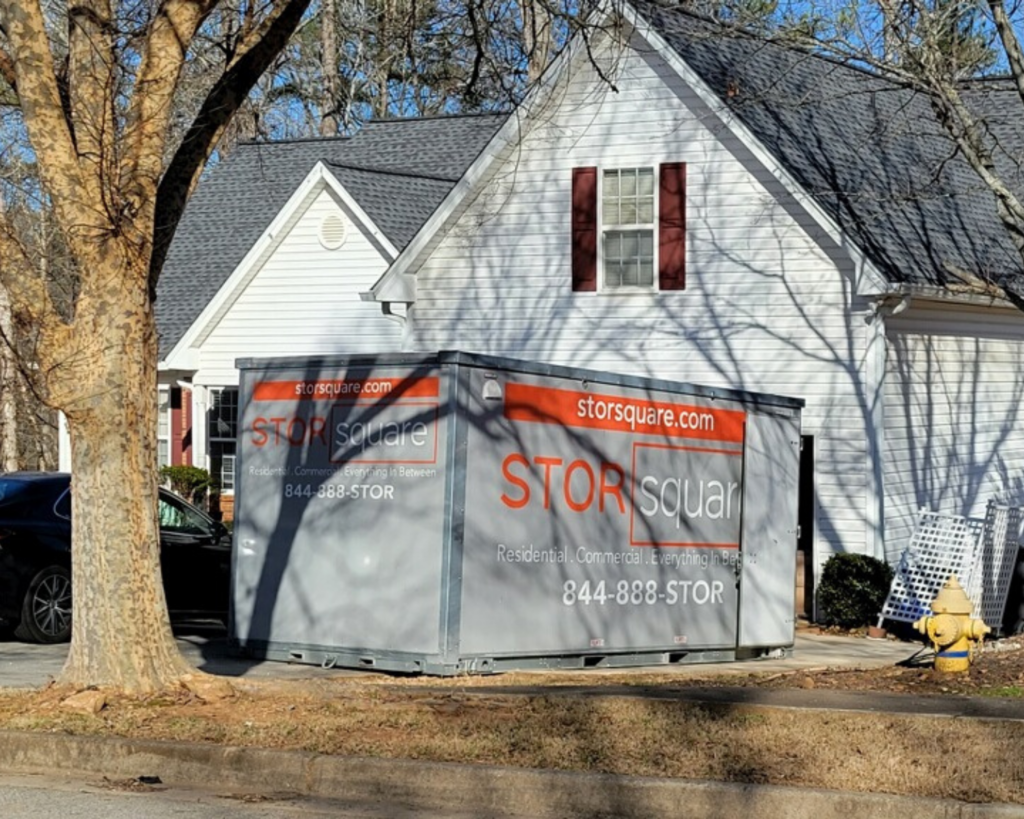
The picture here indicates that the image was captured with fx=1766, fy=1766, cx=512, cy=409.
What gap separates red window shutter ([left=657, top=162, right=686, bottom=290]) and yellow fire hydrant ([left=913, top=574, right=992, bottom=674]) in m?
9.48

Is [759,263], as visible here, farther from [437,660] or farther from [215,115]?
[215,115]

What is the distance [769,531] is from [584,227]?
637 cm

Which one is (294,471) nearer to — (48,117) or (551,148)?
(48,117)

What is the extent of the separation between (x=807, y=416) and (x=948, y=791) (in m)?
12.7

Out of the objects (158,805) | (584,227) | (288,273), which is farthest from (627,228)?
(158,805)

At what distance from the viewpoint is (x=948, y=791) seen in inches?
335

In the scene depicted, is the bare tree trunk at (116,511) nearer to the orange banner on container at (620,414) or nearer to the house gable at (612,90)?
the orange banner on container at (620,414)

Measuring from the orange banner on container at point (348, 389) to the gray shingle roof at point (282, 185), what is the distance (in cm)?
1204

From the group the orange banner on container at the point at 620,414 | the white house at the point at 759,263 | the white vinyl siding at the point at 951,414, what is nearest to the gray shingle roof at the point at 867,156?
the white house at the point at 759,263

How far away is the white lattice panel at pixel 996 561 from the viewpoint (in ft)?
66.1

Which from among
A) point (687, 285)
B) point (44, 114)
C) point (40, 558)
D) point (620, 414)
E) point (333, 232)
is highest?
point (333, 232)

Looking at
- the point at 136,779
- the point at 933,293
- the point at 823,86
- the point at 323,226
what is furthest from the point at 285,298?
→ the point at 136,779

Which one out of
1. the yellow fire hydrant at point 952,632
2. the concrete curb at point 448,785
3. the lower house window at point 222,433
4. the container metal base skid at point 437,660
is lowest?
the container metal base skid at point 437,660

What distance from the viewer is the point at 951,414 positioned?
22031 mm
